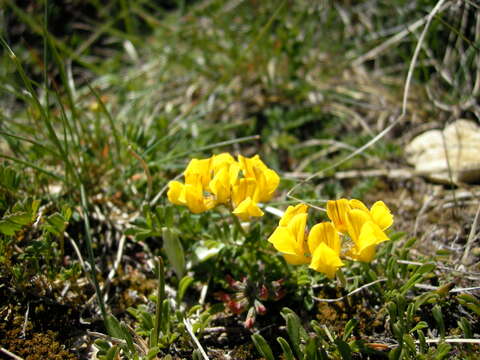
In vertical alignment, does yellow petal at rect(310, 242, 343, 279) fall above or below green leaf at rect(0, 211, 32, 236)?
below

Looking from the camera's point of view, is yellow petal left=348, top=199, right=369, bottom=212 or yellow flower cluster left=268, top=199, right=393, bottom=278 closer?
yellow flower cluster left=268, top=199, right=393, bottom=278

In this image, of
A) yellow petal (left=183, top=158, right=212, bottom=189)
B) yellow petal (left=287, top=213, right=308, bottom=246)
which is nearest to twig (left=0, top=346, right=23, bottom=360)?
yellow petal (left=183, top=158, right=212, bottom=189)

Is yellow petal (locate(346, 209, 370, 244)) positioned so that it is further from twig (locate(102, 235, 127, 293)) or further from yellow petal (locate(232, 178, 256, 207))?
twig (locate(102, 235, 127, 293))

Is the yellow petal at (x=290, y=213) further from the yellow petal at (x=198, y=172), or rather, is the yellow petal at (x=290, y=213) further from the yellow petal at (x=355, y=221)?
the yellow petal at (x=198, y=172)

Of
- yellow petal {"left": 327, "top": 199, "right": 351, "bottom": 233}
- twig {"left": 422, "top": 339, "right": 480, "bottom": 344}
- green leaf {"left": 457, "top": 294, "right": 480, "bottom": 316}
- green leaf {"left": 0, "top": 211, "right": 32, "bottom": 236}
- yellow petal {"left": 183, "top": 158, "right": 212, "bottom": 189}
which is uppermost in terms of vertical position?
yellow petal {"left": 183, "top": 158, "right": 212, "bottom": 189}

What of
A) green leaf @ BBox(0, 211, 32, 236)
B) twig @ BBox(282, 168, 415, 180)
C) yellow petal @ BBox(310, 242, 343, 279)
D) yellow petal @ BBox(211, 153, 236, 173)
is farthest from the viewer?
twig @ BBox(282, 168, 415, 180)

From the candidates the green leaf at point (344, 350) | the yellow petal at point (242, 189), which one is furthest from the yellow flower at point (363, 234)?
the yellow petal at point (242, 189)

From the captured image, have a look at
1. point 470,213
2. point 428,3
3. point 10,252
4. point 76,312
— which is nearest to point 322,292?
point 470,213
